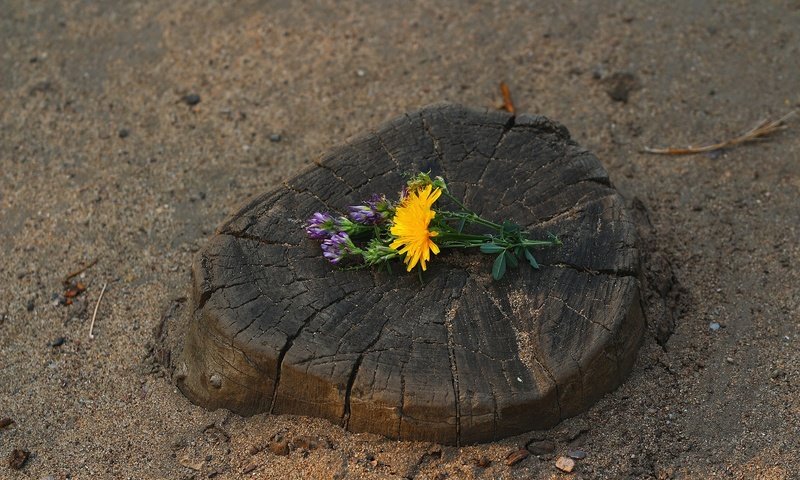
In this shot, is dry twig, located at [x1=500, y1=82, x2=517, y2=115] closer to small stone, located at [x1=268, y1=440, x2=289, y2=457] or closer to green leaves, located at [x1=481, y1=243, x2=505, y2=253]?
green leaves, located at [x1=481, y1=243, x2=505, y2=253]

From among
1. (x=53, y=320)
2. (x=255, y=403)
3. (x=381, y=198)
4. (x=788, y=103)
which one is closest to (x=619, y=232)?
(x=381, y=198)

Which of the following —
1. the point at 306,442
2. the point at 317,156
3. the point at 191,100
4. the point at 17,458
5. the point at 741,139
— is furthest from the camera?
the point at 191,100

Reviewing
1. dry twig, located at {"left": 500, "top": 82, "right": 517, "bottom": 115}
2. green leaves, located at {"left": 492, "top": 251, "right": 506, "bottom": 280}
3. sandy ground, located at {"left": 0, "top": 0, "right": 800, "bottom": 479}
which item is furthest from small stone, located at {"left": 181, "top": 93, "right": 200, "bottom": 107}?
green leaves, located at {"left": 492, "top": 251, "right": 506, "bottom": 280}

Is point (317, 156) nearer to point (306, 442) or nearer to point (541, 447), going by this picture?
point (306, 442)

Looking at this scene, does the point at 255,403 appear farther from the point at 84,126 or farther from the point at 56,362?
the point at 84,126

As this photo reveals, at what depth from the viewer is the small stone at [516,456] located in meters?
3.45

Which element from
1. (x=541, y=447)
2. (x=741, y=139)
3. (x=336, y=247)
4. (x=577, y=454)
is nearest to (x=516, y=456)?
(x=541, y=447)

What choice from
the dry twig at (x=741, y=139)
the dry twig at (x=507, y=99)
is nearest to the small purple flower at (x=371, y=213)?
the dry twig at (x=507, y=99)

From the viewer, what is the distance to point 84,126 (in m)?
5.39

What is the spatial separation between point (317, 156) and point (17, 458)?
1734 mm

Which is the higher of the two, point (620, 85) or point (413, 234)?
point (413, 234)

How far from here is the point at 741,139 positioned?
5.06m

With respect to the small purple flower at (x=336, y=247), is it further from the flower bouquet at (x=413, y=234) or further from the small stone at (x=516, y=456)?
the small stone at (x=516, y=456)

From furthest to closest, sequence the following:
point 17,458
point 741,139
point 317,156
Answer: point 741,139 → point 317,156 → point 17,458
